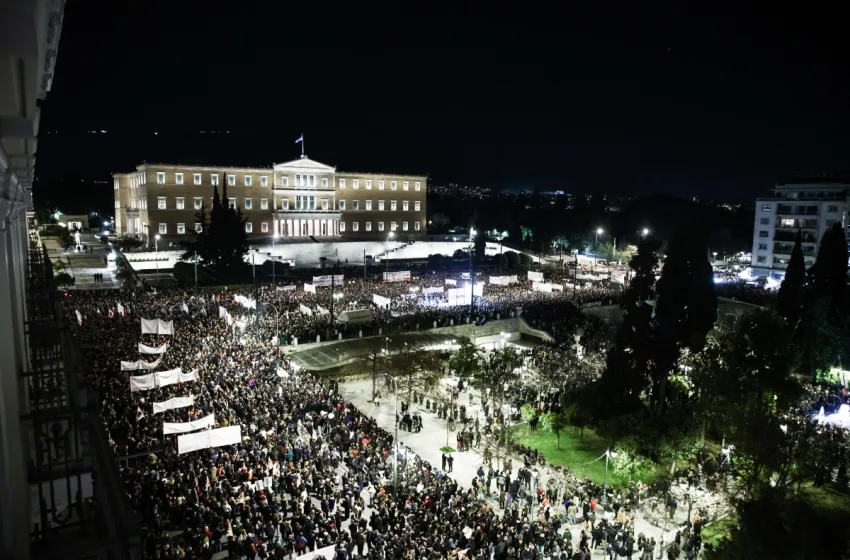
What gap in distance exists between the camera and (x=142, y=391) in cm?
1909

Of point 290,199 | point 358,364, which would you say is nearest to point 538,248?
point 290,199

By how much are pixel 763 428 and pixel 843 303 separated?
22.9 metres

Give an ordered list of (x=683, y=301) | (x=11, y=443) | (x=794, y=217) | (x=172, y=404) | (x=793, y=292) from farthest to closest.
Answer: (x=794, y=217), (x=793, y=292), (x=683, y=301), (x=172, y=404), (x=11, y=443)

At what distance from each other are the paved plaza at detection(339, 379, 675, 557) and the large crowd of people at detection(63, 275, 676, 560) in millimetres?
828

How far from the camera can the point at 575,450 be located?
22203 millimetres

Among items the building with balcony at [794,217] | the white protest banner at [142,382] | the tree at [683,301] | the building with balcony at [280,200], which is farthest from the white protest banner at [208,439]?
the building with balcony at [794,217]

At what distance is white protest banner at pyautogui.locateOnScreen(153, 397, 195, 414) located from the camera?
16.4 metres

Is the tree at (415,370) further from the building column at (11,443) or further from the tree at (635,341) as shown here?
the building column at (11,443)

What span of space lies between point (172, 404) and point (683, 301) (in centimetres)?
1824

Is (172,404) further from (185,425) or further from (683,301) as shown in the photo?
(683,301)

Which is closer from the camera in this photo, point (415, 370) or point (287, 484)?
point (287, 484)

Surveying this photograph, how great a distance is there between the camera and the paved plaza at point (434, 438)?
16594mm

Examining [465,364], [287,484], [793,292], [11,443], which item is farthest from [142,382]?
[793,292]

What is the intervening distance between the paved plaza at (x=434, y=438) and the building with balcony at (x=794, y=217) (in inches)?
1889
